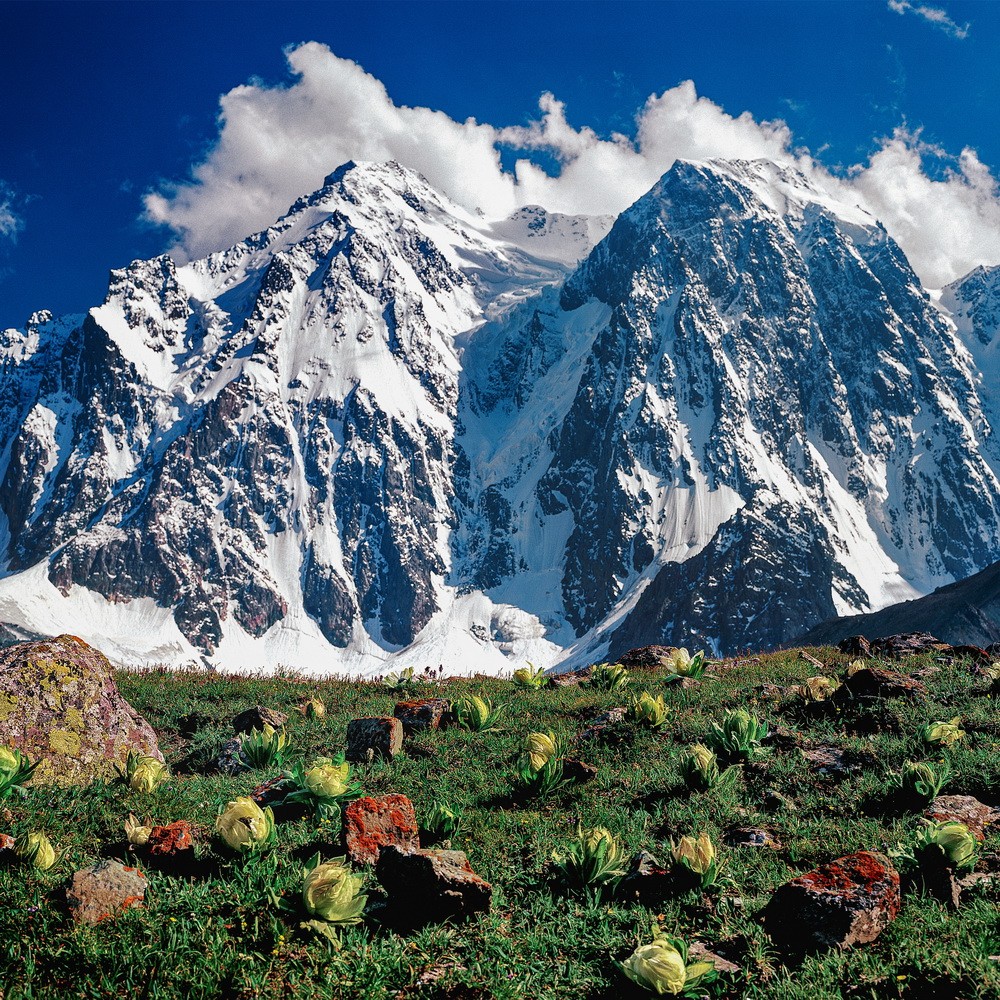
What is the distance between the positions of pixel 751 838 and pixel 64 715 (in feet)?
25.8

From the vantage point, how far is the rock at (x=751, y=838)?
278 inches

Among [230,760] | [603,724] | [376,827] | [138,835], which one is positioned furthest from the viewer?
[603,724]

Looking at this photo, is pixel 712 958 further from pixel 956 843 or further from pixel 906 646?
pixel 906 646

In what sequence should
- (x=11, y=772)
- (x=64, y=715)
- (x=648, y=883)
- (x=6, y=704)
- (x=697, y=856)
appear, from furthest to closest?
1. (x=64, y=715)
2. (x=6, y=704)
3. (x=11, y=772)
4. (x=648, y=883)
5. (x=697, y=856)

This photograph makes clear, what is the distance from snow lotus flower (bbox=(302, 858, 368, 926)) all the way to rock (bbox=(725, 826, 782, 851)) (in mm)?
3652

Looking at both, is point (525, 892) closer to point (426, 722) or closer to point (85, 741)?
point (426, 722)

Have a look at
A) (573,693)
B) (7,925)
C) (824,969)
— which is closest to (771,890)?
(824,969)

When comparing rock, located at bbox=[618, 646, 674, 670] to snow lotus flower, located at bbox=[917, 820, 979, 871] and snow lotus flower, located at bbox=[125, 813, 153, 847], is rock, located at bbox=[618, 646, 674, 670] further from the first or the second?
snow lotus flower, located at bbox=[125, 813, 153, 847]

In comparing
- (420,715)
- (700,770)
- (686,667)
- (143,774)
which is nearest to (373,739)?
(420,715)

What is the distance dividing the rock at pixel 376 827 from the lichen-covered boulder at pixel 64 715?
156 inches

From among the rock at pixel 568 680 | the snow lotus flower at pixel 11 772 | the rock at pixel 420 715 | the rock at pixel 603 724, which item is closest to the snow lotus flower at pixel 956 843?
the rock at pixel 603 724

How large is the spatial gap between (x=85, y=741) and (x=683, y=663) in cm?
929

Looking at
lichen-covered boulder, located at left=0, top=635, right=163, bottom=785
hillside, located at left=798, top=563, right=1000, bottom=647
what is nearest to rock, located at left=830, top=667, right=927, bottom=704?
lichen-covered boulder, located at left=0, top=635, right=163, bottom=785

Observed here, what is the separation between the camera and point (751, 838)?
7148mm
